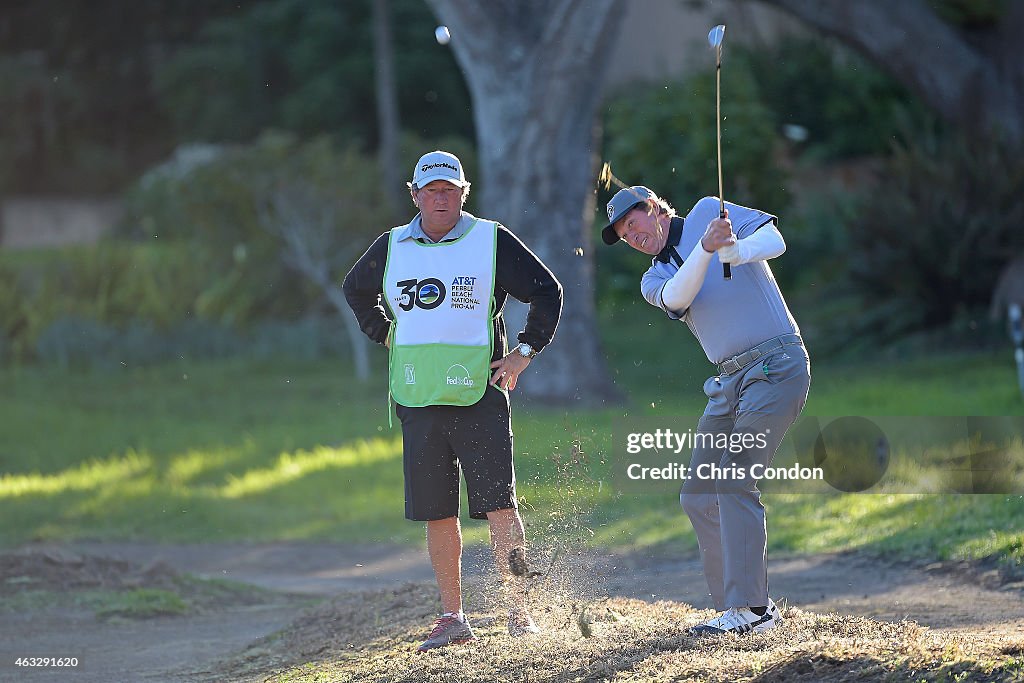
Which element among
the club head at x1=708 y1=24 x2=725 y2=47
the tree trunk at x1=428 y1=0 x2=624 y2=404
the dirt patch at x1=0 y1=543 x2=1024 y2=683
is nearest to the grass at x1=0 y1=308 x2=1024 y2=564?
the dirt patch at x1=0 y1=543 x2=1024 y2=683

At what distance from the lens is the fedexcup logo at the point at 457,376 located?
19.9ft

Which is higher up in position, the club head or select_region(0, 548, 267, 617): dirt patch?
the club head

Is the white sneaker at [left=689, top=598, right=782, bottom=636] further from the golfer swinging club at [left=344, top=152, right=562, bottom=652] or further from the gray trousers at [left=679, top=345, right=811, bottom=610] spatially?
the golfer swinging club at [left=344, top=152, right=562, bottom=652]

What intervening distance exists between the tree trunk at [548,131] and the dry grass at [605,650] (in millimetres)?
8709

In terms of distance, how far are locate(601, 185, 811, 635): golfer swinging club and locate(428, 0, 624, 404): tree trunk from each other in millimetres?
9427

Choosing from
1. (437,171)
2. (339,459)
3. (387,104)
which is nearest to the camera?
(437,171)

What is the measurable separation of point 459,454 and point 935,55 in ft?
46.0

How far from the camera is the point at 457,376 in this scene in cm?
607

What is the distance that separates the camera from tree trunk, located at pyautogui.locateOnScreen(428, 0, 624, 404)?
15328 millimetres

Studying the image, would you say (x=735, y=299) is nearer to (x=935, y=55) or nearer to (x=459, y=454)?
(x=459, y=454)

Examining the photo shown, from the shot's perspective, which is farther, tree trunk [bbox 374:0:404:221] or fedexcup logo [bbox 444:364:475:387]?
tree trunk [bbox 374:0:404:221]

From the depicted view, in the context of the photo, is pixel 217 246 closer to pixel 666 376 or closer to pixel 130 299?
pixel 130 299

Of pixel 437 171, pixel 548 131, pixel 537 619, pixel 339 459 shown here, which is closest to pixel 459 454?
pixel 537 619

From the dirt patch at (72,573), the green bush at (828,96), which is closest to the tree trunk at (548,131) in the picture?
the dirt patch at (72,573)
